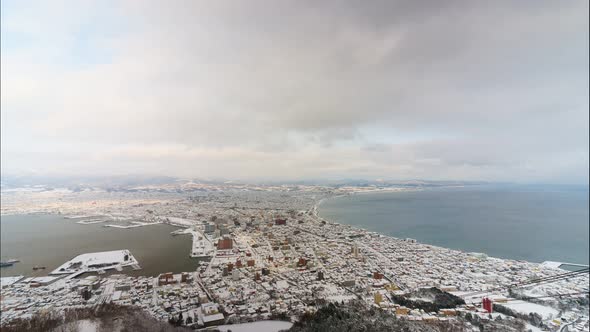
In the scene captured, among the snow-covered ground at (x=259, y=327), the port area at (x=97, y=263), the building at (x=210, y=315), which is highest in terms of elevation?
the port area at (x=97, y=263)

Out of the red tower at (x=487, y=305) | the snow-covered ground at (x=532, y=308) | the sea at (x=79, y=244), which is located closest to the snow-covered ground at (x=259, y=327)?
the sea at (x=79, y=244)

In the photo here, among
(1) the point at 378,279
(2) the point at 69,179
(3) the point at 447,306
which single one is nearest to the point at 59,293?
(1) the point at 378,279

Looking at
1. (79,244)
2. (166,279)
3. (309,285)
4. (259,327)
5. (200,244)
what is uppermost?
(79,244)

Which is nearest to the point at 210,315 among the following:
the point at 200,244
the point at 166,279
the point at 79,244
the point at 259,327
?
the point at 259,327

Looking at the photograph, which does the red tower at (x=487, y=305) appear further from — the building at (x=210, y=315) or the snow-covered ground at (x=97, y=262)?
the snow-covered ground at (x=97, y=262)

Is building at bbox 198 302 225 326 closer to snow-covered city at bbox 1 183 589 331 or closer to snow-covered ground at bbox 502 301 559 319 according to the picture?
snow-covered city at bbox 1 183 589 331

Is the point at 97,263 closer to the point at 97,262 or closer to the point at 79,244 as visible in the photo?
the point at 97,262

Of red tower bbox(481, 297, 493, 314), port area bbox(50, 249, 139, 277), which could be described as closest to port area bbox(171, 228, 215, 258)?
port area bbox(50, 249, 139, 277)

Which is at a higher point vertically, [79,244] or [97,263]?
[79,244]
